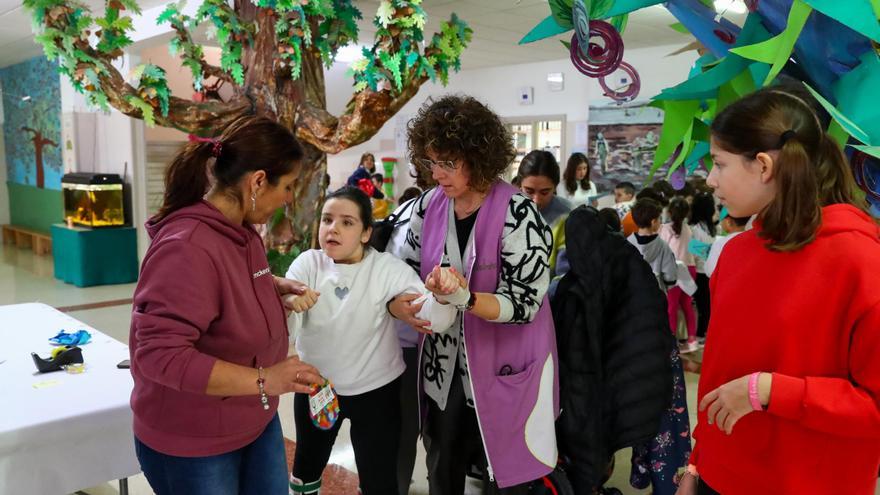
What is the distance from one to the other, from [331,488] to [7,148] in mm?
11654

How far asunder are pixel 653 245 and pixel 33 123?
1005cm

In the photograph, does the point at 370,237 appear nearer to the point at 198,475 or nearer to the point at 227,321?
the point at 227,321

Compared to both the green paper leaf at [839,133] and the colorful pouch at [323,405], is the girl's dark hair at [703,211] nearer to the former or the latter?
the green paper leaf at [839,133]

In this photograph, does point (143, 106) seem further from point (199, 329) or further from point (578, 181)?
point (578, 181)

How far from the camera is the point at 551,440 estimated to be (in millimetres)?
1915

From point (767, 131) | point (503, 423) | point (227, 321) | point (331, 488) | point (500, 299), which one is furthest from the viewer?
point (331, 488)

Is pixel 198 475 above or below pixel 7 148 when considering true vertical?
below

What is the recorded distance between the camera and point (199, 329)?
133 centimetres

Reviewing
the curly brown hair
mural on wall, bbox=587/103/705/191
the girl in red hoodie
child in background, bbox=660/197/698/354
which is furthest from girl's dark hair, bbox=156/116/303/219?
mural on wall, bbox=587/103/705/191

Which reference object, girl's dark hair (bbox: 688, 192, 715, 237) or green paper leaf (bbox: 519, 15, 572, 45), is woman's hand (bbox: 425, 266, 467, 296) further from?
girl's dark hair (bbox: 688, 192, 715, 237)

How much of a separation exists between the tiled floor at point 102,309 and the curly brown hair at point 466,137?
5.08ft

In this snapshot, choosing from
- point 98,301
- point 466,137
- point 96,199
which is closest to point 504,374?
point 466,137

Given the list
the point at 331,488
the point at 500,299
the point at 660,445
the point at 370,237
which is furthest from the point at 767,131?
the point at 331,488

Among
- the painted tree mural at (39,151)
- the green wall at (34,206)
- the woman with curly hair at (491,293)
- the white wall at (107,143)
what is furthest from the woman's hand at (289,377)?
the painted tree mural at (39,151)
